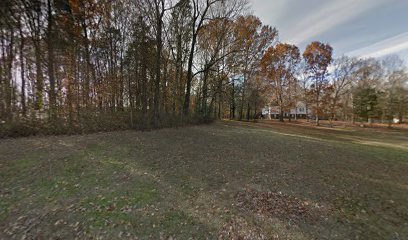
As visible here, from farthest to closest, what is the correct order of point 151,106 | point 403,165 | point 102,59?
1. point 102,59
2. point 151,106
3. point 403,165

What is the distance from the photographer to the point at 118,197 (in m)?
3.98

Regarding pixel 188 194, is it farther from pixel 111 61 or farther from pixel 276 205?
pixel 111 61

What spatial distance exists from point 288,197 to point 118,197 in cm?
411

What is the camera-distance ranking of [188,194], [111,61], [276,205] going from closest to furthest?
[276,205]
[188,194]
[111,61]

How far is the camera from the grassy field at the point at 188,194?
3053 millimetres

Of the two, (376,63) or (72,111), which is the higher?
(376,63)

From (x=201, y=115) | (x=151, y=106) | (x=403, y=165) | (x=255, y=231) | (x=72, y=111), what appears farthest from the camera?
(x=201, y=115)

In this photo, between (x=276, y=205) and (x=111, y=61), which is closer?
(x=276, y=205)

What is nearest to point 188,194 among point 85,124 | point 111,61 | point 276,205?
point 276,205

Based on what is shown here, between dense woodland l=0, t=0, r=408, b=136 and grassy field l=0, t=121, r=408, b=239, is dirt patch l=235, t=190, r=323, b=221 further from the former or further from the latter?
dense woodland l=0, t=0, r=408, b=136

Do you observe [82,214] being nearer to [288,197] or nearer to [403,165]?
[288,197]

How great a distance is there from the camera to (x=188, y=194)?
4.28 m

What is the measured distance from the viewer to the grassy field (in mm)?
3053

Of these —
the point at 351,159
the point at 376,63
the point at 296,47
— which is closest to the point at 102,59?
the point at 351,159
